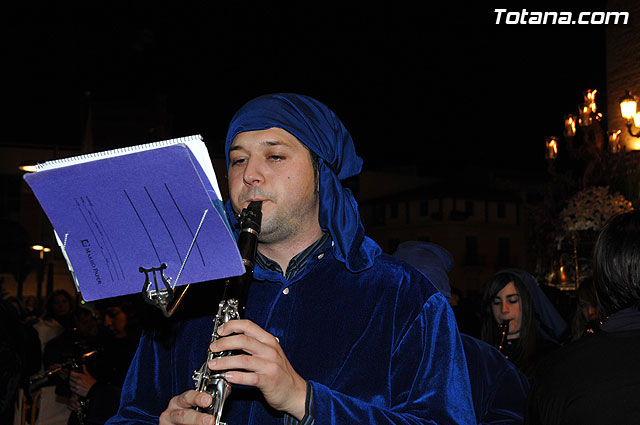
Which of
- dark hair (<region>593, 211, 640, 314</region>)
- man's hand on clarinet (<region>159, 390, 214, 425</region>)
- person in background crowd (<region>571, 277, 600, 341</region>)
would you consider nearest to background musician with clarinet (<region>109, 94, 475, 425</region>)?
man's hand on clarinet (<region>159, 390, 214, 425</region>)

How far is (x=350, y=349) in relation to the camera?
1.97 m

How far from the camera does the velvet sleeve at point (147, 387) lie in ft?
6.54

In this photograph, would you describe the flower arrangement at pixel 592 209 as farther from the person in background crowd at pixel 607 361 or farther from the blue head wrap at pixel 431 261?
the person in background crowd at pixel 607 361

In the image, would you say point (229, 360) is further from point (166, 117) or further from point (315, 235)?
point (166, 117)

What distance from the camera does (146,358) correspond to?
2.11 meters

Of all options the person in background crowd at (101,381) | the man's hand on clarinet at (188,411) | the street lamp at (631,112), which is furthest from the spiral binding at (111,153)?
the street lamp at (631,112)

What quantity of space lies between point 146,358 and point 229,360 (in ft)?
2.49

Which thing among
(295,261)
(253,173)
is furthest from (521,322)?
(253,173)

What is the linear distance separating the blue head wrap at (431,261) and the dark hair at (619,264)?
1.29 metres

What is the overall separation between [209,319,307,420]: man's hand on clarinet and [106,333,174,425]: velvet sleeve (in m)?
0.61

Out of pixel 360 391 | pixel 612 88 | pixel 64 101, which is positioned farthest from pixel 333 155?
pixel 64 101

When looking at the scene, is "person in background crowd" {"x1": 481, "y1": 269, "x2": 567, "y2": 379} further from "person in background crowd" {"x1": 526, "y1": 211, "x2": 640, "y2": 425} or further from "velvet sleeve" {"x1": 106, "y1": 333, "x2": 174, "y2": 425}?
"velvet sleeve" {"x1": 106, "y1": 333, "x2": 174, "y2": 425}

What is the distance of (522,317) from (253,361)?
11.9 feet

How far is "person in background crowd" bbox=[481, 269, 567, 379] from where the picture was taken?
4559 mm
